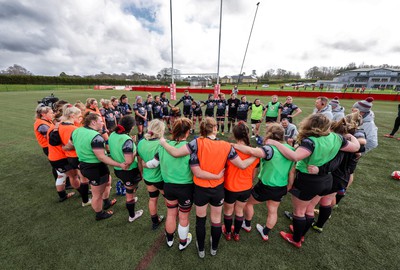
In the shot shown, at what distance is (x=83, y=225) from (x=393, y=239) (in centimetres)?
575

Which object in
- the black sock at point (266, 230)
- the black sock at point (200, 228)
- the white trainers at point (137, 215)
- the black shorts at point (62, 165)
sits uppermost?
the black shorts at point (62, 165)

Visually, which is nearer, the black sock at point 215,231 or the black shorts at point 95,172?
the black sock at point 215,231

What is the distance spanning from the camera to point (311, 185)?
246 cm

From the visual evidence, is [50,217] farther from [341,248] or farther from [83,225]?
[341,248]

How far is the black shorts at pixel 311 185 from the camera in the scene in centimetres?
245

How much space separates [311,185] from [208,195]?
59.5 inches

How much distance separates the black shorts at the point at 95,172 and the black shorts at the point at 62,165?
917 millimetres

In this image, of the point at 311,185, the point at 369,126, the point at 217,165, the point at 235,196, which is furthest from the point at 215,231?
the point at 369,126

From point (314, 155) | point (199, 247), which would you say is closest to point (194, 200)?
point (199, 247)

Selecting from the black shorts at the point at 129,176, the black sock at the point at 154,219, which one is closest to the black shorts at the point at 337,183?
the black sock at the point at 154,219

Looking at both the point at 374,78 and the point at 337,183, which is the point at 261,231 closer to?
the point at 337,183

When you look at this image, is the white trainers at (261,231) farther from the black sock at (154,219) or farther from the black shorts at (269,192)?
the black sock at (154,219)

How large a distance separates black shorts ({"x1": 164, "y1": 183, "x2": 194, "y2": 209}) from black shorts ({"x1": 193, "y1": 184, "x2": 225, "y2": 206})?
11 cm

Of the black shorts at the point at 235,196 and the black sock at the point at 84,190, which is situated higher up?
the black shorts at the point at 235,196
